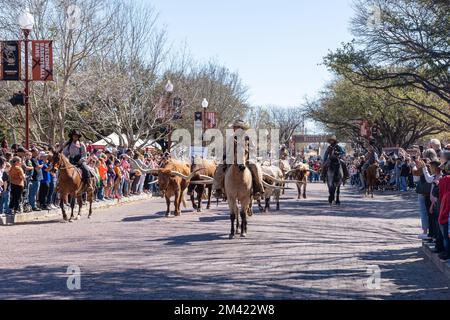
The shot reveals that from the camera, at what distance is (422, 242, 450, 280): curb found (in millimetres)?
11540

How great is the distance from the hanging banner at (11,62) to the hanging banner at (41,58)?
0.91 m

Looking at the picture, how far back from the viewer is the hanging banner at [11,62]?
82.7 ft

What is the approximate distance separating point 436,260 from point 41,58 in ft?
57.8

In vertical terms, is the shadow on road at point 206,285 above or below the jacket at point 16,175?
below

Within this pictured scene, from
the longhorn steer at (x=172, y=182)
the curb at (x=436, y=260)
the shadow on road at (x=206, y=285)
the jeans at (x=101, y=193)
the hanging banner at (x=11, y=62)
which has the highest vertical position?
the hanging banner at (x=11, y=62)

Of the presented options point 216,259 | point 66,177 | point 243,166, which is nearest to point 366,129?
point 66,177

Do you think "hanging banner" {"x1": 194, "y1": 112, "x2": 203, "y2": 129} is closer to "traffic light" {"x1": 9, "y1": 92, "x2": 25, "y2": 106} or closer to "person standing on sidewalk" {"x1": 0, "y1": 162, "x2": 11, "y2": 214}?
"traffic light" {"x1": 9, "y1": 92, "x2": 25, "y2": 106}

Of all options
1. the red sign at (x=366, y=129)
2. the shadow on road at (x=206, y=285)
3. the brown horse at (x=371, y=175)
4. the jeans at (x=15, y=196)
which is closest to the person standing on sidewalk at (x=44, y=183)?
the jeans at (x=15, y=196)

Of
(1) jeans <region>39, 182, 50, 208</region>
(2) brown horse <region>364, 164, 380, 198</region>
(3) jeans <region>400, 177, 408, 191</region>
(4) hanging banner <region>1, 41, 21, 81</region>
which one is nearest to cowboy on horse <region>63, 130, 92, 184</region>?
(1) jeans <region>39, 182, 50, 208</region>

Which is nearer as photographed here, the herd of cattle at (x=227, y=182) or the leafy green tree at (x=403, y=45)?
the herd of cattle at (x=227, y=182)

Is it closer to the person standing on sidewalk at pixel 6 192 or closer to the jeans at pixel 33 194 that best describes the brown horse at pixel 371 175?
the jeans at pixel 33 194

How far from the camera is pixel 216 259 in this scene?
13.1 metres

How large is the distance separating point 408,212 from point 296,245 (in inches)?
458

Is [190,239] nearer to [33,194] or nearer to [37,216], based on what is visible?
[37,216]
